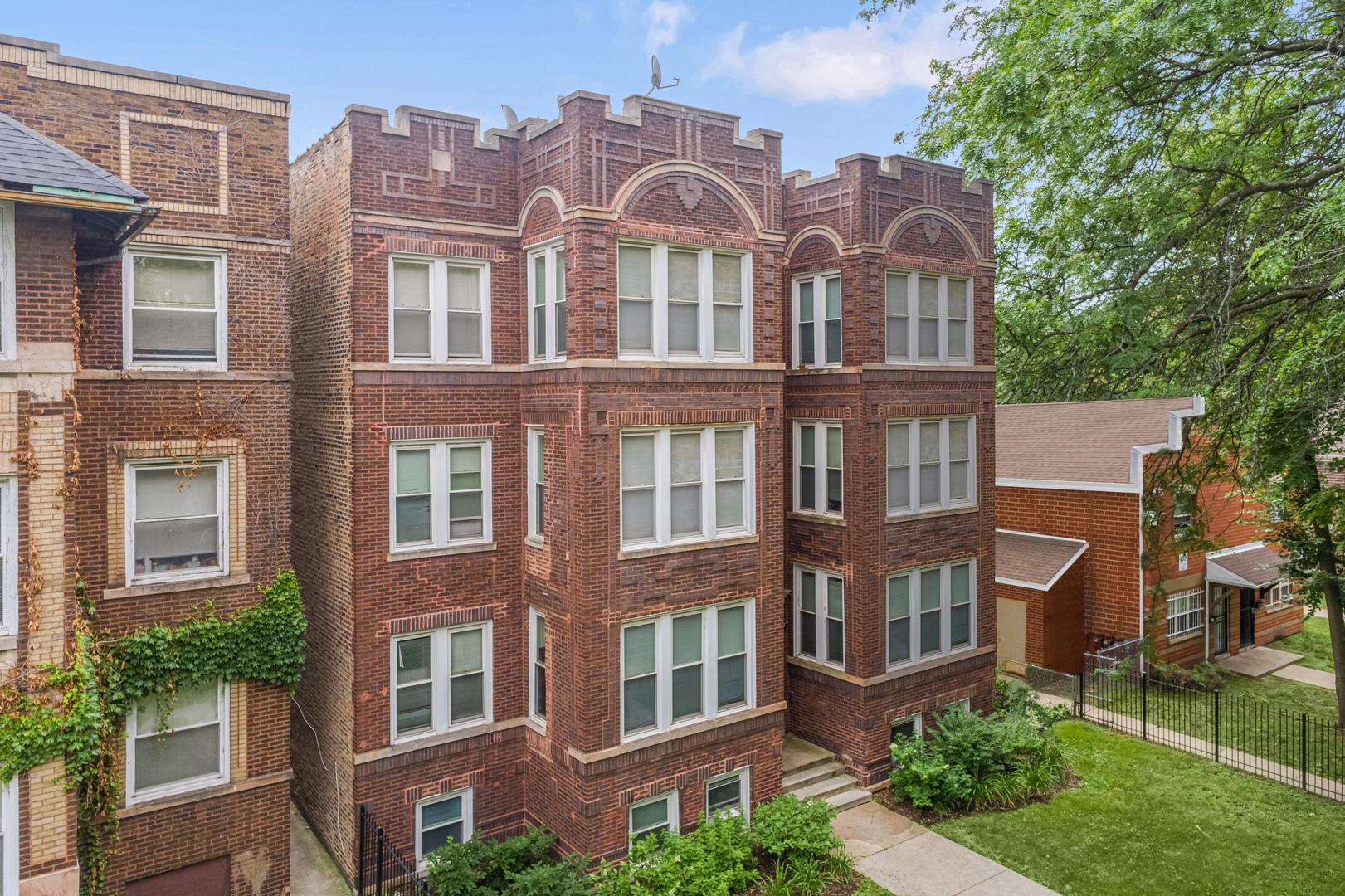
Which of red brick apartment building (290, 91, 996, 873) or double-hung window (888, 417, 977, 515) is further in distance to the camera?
double-hung window (888, 417, 977, 515)

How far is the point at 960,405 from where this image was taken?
Result: 1770 centimetres

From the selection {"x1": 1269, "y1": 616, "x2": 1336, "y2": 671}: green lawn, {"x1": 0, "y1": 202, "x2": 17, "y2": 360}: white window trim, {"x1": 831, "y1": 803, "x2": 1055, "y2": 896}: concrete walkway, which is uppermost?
{"x1": 0, "y1": 202, "x2": 17, "y2": 360}: white window trim

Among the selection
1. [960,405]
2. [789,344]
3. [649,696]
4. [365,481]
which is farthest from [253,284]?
[960,405]

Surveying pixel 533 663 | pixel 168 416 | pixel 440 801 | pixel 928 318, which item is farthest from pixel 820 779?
pixel 168 416

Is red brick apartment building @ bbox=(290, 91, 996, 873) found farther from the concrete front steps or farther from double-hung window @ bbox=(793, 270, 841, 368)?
the concrete front steps

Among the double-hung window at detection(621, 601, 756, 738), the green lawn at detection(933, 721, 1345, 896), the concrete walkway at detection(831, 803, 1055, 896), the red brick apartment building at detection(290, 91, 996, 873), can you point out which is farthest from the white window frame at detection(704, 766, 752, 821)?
the green lawn at detection(933, 721, 1345, 896)

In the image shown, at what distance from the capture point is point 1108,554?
23.0m

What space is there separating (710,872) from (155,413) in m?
10.4

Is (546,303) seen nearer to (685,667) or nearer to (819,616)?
(685,667)

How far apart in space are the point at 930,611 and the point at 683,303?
8.62m

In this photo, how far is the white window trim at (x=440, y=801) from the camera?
13.6 m

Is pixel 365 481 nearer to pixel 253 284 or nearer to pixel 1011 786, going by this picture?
pixel 253 284

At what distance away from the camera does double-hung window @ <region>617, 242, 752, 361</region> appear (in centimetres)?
1340

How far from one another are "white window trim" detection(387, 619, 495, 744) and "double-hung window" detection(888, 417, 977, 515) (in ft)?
27.0
